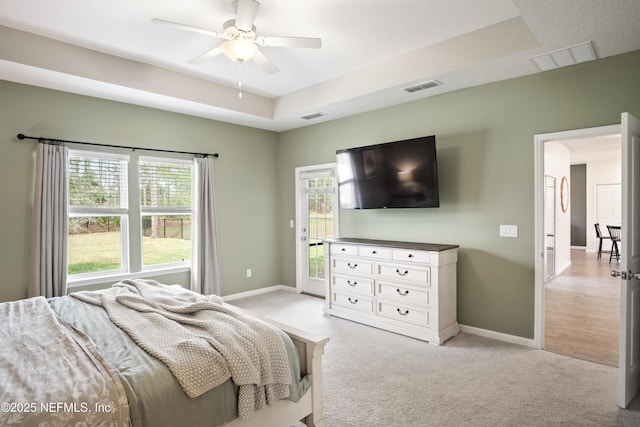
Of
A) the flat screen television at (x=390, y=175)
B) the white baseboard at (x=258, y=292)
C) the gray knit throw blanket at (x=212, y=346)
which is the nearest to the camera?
the gray knit throw blanket at (x=212, y=346)

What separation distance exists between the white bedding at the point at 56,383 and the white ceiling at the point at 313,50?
2.40 metres

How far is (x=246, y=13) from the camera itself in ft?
8.43

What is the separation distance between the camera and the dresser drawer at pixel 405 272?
12.0ft

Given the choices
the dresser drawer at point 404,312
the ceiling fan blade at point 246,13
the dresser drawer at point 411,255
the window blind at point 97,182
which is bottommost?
the dresser drawer at point 404,312

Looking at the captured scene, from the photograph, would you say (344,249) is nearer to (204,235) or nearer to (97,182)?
(204,235)

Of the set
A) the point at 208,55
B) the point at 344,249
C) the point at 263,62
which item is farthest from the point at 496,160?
the point at 208,55

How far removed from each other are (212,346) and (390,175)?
3.01 m

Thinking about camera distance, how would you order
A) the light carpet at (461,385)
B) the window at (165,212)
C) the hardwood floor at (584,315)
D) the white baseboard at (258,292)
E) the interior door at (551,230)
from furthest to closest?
the interior door at (551,230)
the white baseboard at (258,292)
the window at (165,212)
the hardwood floor at (584,315)
the light carpet at (461,385)

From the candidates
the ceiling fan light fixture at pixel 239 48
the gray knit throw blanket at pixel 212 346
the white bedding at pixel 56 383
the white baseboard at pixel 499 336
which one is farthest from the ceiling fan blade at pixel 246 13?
the white baseboard at pixel 499 336

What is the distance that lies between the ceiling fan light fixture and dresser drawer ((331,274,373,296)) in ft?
8.72

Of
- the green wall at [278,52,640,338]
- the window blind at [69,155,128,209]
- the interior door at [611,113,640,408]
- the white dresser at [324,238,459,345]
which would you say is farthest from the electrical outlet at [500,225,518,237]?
the window blind at [69,155,128,209]

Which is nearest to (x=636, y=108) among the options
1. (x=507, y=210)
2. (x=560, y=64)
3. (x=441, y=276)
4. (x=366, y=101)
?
(x=560, y=64)

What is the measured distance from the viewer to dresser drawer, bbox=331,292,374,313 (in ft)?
13.6

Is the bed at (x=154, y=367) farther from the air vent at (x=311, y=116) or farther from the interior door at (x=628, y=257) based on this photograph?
the air vent at (x=311, y=116)
